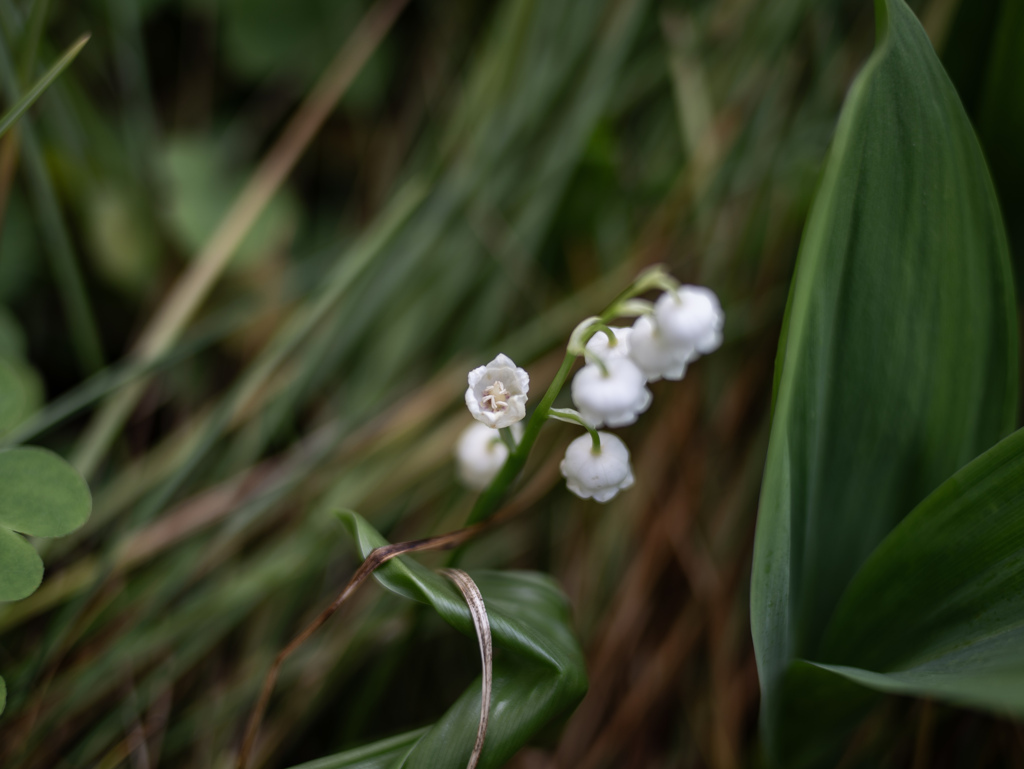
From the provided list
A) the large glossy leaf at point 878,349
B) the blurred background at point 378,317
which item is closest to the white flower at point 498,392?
the large glossy leaf at point 878,349

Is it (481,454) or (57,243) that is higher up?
(57,243)

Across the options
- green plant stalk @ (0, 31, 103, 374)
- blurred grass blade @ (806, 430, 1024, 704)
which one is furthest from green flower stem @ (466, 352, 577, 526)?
green plant stalk @ (0, 31, 103, 374)

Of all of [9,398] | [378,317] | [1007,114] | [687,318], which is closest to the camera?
[687,318]

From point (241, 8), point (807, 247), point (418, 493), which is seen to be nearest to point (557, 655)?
point (807, 247)

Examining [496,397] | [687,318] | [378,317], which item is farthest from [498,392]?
[378,317]

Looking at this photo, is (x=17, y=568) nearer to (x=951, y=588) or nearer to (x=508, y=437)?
(x=508, y=437)

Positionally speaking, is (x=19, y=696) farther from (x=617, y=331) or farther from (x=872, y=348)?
(x=872, y=348)
